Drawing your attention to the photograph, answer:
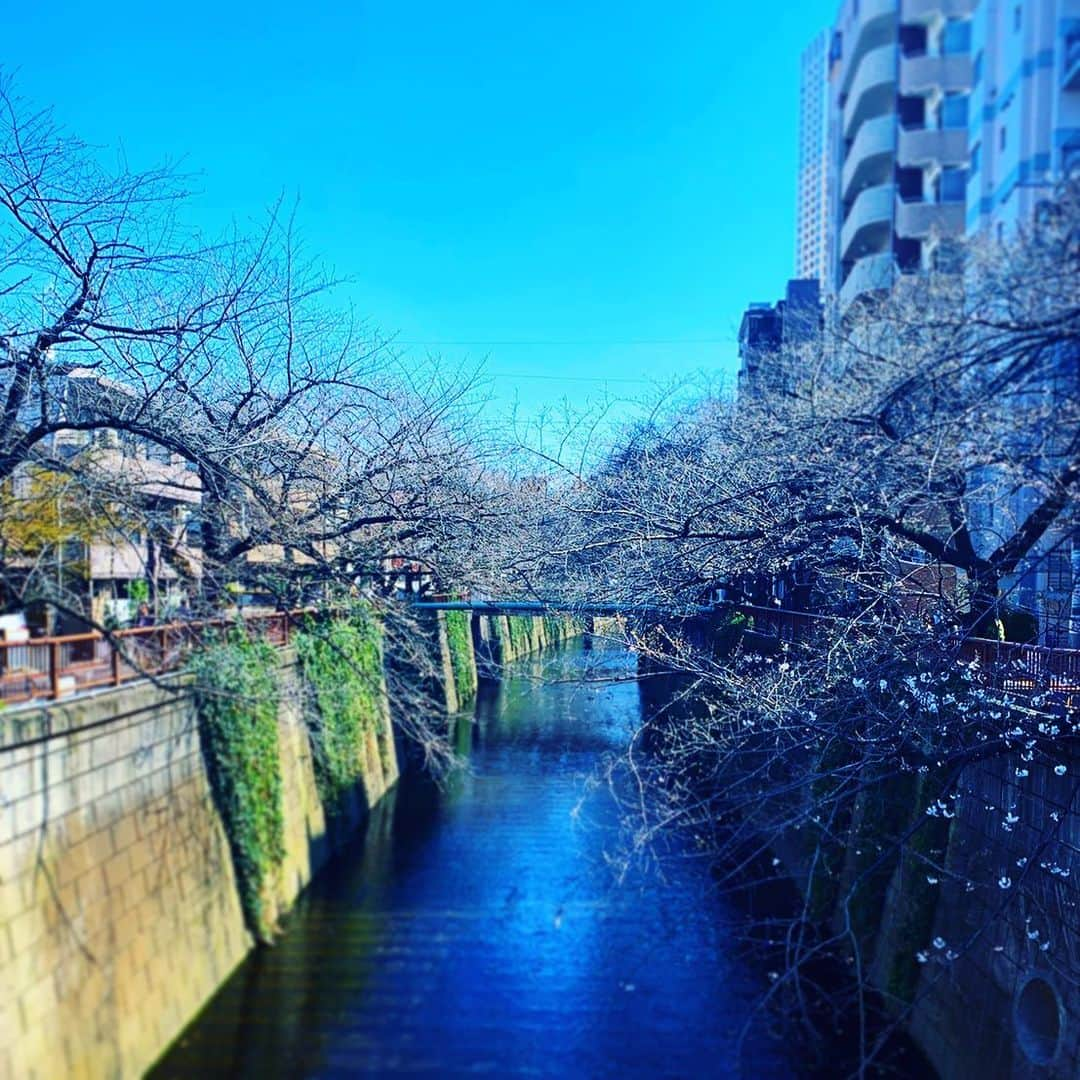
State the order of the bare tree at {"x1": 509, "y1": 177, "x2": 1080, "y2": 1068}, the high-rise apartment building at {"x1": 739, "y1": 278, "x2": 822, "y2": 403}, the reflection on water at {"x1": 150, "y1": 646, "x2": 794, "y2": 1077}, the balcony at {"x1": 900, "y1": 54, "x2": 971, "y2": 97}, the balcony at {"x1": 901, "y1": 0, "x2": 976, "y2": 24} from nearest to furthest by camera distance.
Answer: the bare tree at {"x1": 509, "y1": 177, "x2": 1080, "y2": 1068}
the reflection on water at {"x1": 150, "y1": 646, "x2": 794, "y2": 1077}
the high-rise apartment building at {"x1": 739, "y1": 278, "x2": 822, "y2": 403}
the balcony at {"x1": 901, "y1": 0, "x2": 976, "y2": 24}
the balcony at {"x1": 900, "y1": 54, "x2": 971, "y2": 97}

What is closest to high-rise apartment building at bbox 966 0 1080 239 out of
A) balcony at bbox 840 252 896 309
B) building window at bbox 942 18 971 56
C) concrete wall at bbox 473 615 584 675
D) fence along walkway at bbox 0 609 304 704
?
balcony at bbox 840 252 896 309

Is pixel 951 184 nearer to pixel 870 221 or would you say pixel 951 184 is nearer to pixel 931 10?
pixel 870 221

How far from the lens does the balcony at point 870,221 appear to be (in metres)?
25.6

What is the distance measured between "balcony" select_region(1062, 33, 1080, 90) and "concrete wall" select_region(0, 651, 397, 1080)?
17.0 m

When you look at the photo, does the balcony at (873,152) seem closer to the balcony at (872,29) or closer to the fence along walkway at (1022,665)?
the balcony at (872,29)

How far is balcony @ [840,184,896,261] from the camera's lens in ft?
84.0

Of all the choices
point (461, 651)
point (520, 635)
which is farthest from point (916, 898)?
point (520, 635)

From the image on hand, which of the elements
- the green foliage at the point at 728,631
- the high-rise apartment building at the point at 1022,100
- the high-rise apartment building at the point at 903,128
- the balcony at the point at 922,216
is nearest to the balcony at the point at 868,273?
the high-rise apartment building at the point at 903,128

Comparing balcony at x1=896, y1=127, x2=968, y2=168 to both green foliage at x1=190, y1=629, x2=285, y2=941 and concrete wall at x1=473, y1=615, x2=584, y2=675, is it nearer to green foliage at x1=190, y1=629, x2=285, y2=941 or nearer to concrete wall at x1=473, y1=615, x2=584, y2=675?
concrete wall at x1=473, y1=615, x2=584, y2=675

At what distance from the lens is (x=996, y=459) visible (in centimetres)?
721

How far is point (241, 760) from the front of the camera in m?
12.4

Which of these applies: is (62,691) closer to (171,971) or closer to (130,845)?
(130,845)

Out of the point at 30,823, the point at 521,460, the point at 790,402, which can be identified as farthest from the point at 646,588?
the point at 521,460

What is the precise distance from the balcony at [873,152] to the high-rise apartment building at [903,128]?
0.09ft
